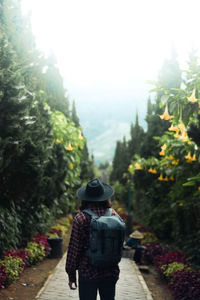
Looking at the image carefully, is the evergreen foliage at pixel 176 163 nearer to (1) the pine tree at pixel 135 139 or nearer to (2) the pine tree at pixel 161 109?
(2) the pine tree at pixel 161 109

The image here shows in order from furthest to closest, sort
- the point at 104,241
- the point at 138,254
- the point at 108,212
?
the point at 138,254
the point at 108,212
the point at 104,241

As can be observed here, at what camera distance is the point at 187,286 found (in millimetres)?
6512

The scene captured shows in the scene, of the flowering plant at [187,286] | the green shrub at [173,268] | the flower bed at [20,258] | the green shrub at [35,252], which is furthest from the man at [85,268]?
the green shrub at [35,252]

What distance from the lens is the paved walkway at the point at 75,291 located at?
6098mm

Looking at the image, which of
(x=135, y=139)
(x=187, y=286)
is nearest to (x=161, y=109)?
(x=187, y=286)

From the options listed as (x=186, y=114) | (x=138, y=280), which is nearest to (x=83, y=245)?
(x=186, y=114)

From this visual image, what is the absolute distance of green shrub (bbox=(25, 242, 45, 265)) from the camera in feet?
28.9

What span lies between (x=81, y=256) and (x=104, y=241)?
34 centimetres

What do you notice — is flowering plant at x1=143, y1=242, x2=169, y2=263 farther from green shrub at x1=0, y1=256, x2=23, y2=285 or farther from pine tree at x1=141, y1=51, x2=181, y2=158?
pine tree at x1=141, y1=51, x2=181, y2=158

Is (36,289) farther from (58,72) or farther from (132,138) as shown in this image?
(132,138)

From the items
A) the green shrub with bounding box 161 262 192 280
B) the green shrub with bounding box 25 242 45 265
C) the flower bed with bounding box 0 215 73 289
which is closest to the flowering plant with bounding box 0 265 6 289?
the flower bed with bounding box 0 215 73 289

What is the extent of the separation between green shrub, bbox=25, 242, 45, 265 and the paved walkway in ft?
2.74

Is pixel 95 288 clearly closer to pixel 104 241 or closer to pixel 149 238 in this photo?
pixel 104 241

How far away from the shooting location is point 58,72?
2375cm
